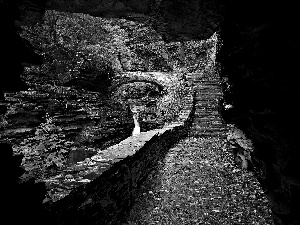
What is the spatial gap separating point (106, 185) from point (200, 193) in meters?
2.15

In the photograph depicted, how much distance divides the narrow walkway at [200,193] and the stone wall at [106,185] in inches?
12.7

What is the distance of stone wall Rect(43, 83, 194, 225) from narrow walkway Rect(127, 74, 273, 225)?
12.7 inches

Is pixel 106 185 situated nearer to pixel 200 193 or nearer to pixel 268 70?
pixel 200 193

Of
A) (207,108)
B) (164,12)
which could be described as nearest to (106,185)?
(207,108)

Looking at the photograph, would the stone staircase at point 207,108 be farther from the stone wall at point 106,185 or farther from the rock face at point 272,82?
the rock face at point 272,82

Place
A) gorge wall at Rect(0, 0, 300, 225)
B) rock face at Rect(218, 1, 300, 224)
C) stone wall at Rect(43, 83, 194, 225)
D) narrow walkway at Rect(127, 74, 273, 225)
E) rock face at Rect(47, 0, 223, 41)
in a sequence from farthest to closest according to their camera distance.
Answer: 1. rock face at Rect(47, 0, 223, 41)
2. narrow walkway at Rect(127, 74, 273, 225)
3. stone wall at Rect(43, 83, 194, 225)
4. rock face at Rect(218, 1, 300, 224)
5. gorge wall at Rect(0, 0, 300, 225)

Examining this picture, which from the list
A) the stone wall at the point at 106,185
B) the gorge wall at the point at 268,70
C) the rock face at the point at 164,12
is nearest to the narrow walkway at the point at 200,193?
the stone wall at the point at 106,185

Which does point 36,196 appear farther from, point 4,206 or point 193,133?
point 193,133

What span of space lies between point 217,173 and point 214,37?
17621 millimetres

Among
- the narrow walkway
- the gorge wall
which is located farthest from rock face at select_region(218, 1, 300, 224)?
the narrow walkway

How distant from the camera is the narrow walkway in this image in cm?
363

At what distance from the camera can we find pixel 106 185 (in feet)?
10.0

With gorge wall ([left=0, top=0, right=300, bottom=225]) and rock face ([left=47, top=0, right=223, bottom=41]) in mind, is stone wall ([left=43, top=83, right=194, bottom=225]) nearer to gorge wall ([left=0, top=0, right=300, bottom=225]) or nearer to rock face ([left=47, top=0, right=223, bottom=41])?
gorge wall ([left=0, top=0, right=300, bottom=225])

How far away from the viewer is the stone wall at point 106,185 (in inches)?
92.9
